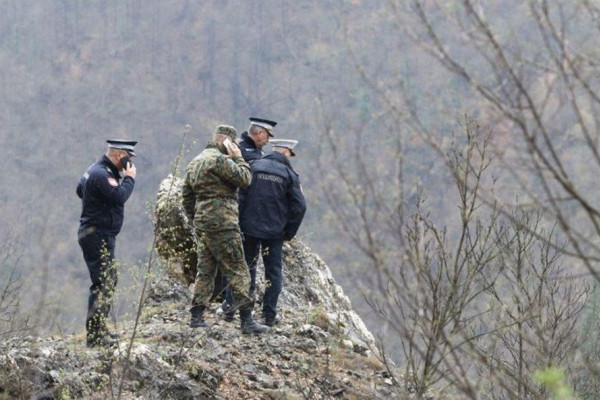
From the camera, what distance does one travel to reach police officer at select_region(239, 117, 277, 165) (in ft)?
26.8

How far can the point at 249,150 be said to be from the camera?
831 centimetres

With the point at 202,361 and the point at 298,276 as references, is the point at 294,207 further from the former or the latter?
the point at 298,276

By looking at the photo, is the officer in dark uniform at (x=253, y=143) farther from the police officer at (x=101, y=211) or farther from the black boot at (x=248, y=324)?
the police officer at (x=101, y=211)

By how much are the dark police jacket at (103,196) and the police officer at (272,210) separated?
126 centimetres

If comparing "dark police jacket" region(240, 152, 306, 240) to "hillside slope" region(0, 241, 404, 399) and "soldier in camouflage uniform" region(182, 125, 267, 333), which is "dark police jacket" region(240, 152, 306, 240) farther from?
"hillside slope" region(0, 241, 404, 399)

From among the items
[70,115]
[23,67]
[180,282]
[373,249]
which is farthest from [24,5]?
[373,249]

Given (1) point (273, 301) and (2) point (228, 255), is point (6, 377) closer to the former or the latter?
(2) point (228, 255)

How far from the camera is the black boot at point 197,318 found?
7602 mm

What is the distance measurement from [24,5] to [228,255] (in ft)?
290

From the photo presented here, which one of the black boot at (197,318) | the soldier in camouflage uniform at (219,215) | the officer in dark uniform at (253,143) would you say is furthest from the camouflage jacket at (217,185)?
the black boot at (197,318)

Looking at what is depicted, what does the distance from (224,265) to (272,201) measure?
2.43 feet

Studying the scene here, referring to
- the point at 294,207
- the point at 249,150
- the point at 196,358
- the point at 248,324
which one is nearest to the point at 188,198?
the point at 249,150

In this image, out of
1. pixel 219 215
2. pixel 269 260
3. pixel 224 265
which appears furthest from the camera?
pixel 269 260

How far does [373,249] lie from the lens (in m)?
3.05
